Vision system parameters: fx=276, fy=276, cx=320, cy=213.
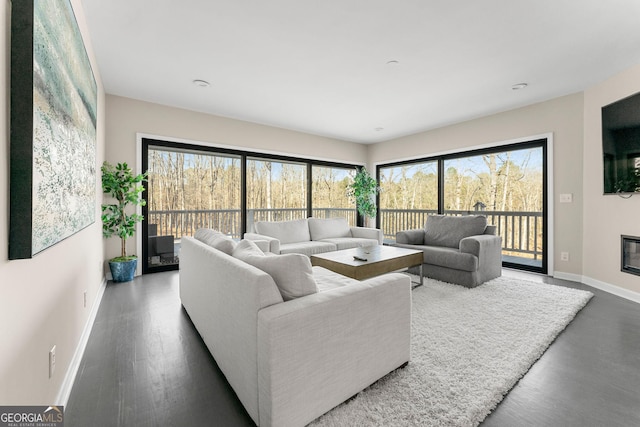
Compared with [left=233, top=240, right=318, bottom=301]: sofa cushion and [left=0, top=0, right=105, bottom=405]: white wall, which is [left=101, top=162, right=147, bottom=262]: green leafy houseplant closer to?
[left=0, top=0, right=105, bottom=405]: white wall

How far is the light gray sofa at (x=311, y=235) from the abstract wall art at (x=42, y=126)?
2358 mm

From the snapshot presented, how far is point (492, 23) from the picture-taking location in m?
2.32

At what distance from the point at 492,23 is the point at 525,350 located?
260cm

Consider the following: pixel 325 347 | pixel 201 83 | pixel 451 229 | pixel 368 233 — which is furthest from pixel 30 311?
pixel 368 233

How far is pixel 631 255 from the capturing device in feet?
10.3

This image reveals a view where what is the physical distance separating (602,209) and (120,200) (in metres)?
6.29

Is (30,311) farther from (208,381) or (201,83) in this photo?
(201,83)

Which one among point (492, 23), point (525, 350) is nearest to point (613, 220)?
point (525, 350)

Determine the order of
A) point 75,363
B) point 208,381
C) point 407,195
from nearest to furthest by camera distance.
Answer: point 208,381
point 75,363
point 407,195

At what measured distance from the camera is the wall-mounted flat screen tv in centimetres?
302

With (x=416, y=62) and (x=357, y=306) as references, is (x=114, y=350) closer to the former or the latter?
(x=357, y=306)

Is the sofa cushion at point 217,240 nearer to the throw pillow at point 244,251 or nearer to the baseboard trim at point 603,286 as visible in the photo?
the throw pillow at point 244,251

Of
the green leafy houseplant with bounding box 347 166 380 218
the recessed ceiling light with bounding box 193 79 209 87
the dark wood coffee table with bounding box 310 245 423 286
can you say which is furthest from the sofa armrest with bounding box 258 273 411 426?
the green leafy houseplant with bounding box 347 166 380 218

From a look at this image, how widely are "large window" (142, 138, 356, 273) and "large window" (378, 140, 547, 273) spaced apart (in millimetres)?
2247
